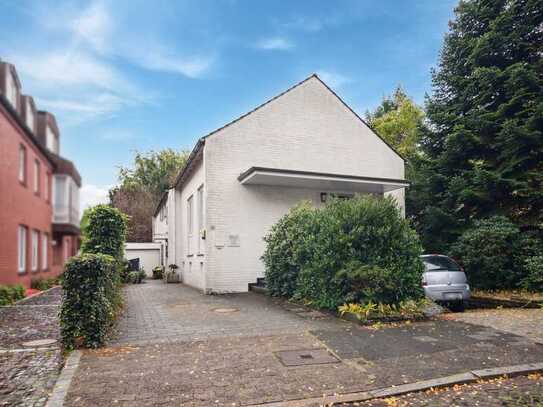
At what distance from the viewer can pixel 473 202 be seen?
15.4 metres

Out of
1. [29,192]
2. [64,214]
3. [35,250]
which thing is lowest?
[35,250]

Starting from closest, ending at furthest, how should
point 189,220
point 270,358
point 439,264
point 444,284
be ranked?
point 270,358
point 444,284
point 439,264
point 189,220

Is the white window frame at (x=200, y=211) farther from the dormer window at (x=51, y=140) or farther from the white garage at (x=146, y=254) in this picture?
the white garage at (x=146, y=254)

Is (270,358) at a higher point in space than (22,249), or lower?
lower

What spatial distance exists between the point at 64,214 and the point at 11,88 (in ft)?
27.3

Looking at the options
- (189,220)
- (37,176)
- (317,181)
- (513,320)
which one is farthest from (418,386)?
(37,176)

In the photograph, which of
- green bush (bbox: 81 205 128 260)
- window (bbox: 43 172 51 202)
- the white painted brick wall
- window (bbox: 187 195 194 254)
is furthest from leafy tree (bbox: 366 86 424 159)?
window (bbox: 43 172 51 202)

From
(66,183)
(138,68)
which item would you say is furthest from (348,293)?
(66,183)

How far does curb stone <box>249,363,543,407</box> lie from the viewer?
427cm

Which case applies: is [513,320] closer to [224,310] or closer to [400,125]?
[224,310]

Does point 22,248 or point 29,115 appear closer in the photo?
point 22,248

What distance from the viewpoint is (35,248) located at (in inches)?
732

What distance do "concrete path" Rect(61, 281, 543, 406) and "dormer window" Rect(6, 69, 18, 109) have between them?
475 inches

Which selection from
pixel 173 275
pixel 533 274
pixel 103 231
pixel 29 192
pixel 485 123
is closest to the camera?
pixel 533 274
